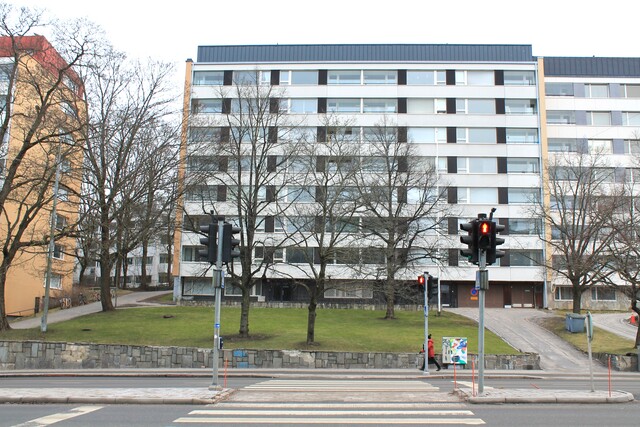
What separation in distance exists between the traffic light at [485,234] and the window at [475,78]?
48.7m

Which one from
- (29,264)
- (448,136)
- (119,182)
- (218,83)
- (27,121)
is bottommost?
(29,264)

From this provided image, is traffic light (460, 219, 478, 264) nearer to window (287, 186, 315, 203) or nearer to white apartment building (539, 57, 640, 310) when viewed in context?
window (287, 186, 315, 203)

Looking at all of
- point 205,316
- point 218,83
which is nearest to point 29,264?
point 205,316

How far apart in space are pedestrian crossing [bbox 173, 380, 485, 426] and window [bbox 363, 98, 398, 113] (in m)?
46.9

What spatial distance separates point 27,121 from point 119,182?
244 inches

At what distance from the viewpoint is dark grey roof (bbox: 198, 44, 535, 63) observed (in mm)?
61688

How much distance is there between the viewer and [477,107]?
199 feet

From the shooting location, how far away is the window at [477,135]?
59875 mm

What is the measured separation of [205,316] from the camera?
41.9 m

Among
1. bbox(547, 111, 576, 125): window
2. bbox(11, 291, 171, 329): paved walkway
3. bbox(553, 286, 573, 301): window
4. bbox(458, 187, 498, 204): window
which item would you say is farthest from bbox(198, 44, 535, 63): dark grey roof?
bbox(11, 291, 171, 329): paved walkway

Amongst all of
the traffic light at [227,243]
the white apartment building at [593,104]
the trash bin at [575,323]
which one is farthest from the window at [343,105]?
the traffic light at [227,243]

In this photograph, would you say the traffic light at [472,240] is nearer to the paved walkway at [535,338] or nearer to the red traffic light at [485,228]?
the red traffic light at [485,228]

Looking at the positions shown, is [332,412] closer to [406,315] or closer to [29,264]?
[406,315]

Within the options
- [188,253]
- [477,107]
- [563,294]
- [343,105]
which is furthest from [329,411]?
[477,107]
